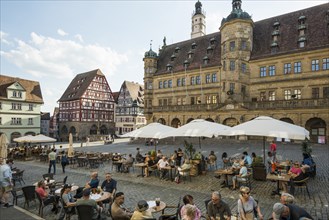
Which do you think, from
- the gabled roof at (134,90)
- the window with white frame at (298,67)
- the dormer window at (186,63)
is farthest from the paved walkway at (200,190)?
the gabled roof at (134,90)

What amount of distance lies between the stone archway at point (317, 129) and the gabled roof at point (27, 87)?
48.6 m

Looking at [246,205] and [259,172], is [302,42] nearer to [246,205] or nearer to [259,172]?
→ [259,172]

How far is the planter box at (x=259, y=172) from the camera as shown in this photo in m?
11.1

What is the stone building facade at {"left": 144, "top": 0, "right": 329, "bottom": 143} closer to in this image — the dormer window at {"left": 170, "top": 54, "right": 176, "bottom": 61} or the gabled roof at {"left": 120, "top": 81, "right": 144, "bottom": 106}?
the dormer window at {"left": 170, "top": 54, "right": 176, "bottom": 61}

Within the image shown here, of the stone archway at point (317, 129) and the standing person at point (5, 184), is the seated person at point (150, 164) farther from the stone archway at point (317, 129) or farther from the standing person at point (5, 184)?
the stone archway at point (317, 129)

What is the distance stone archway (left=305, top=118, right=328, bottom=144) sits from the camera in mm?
27672

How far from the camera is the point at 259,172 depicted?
11.2 meters

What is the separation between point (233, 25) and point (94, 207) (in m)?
34.9

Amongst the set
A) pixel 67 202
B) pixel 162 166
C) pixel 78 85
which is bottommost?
pixel 67 202

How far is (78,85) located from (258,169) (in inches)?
2154

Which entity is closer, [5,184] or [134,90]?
[5,184]

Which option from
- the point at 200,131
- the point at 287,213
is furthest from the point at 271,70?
the point at 287,213

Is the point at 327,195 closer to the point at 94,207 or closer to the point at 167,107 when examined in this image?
the point at 94,207

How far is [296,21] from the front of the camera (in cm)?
3391
